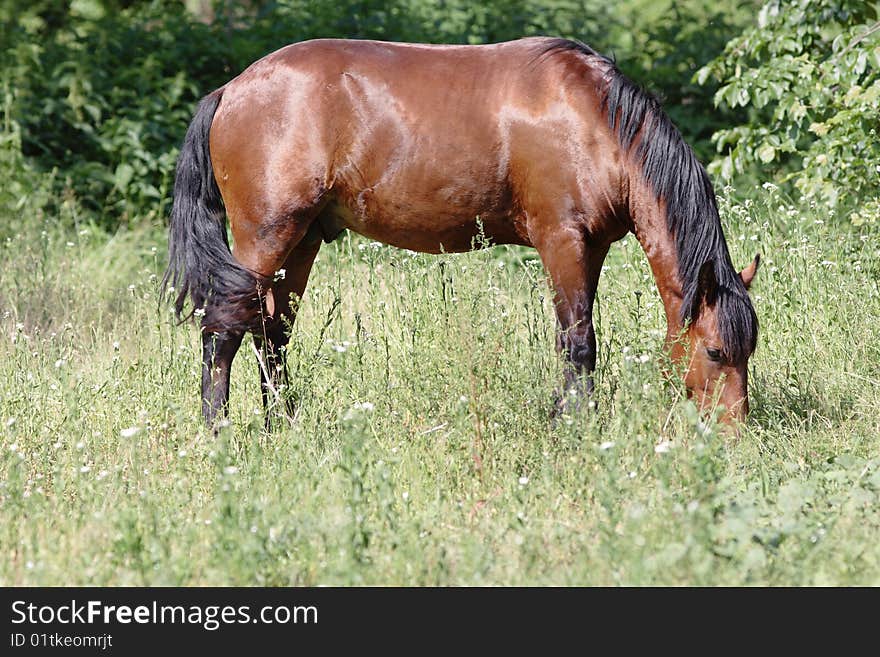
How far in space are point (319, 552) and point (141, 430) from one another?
1.37 m

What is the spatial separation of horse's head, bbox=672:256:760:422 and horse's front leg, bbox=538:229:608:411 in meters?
0.43

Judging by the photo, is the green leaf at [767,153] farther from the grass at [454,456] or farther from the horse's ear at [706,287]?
the horse's ear at [706,287]

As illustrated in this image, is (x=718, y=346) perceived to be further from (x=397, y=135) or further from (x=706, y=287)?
(x=397, y=135)

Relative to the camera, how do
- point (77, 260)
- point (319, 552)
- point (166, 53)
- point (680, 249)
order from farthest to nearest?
point (166, 53) → point (77, 260) → point (680, 249) → point (319, 552)

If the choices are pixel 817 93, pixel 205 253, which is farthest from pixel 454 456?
pixel 817 93

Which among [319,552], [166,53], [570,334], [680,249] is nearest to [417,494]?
[319,552]

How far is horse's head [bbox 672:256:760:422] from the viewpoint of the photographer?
16.6 feet

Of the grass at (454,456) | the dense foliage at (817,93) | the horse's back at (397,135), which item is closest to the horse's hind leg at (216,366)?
the grass at (454,456)

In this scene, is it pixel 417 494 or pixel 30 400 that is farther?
pixel 30 400

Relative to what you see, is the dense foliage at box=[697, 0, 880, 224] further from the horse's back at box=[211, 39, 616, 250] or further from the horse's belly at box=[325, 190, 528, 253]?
the horse's belly at box=[325, 190, 528, 253]
